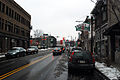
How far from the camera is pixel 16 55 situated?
2044 centimetres

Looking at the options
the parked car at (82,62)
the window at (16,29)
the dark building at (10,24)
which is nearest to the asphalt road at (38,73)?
the parked car at (82,62)

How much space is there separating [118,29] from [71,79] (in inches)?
284

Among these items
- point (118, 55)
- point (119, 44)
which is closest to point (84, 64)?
point (118, 55)

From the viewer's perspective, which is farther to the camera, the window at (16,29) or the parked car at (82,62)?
the window at (16,29)

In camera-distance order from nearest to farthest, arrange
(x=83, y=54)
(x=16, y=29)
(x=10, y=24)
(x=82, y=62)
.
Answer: (x=82, y=62), (x=83, y=54), (x=10, y=24), (x=16, y=29)

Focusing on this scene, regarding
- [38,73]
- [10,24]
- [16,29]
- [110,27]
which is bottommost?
[38,73]

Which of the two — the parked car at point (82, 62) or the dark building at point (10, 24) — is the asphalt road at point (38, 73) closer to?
the parked car at point (82, 62)

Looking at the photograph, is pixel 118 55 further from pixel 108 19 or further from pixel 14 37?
pixel 14 37

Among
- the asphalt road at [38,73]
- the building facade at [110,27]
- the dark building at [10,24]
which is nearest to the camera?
the asphalt road at [38,73]

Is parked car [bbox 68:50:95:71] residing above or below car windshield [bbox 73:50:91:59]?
below

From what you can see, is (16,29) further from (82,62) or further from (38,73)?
(82,62)

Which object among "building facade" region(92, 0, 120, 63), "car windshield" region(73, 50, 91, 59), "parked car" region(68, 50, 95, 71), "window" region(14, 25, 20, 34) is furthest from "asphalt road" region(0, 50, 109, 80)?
"window" region(14, 25, 20, 34)

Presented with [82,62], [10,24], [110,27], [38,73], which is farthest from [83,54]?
[10,24]

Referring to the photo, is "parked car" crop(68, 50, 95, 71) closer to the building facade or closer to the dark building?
the building facade
